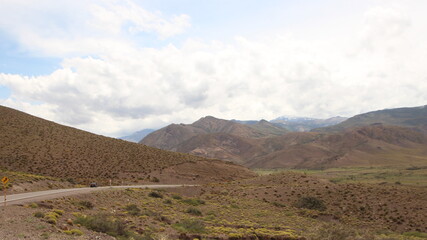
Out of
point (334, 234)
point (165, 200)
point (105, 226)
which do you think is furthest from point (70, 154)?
point (334, 234)

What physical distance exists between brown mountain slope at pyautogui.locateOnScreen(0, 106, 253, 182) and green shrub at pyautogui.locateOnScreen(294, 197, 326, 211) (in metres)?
26.4

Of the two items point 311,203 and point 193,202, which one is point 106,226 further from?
point 311,203

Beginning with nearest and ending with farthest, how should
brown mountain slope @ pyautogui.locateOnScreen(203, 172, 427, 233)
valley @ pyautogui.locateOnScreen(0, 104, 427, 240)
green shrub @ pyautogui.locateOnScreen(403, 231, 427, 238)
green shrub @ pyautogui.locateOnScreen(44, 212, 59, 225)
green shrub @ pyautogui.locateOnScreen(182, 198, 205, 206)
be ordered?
green shrub @ pyautogui.locateOnScreen(44, 212, 59, 225) → valley @ pyautogui.locateOnScreen(0, 104, 427, 240) → green shrub @ pyautogui.locateOnScreen(403, 231, 427, 238) → brown mountain slope @ pyautogui.locateOnScreen(203, 172, 427, 233) → green shrub @ pyautogui.locateOnScreen(182, 198, 205, 206)

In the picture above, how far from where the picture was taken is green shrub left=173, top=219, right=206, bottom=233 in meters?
19.2

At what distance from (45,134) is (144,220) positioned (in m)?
54.3

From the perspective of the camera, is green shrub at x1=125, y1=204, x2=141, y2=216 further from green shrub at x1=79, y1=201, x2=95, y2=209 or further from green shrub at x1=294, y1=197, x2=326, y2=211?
green shrub at x1=294, y1=197, x2=326, y2=211

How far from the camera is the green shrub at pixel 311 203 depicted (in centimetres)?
3641

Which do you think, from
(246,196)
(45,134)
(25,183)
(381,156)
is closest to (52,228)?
(25,183)

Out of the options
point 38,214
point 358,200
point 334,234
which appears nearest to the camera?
point 38,214

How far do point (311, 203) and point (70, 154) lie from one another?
4477cm

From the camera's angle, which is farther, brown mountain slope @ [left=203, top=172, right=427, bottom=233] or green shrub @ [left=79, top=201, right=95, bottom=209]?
brown mountain slope @ [left=203, top=172, right=427, bottom=233]

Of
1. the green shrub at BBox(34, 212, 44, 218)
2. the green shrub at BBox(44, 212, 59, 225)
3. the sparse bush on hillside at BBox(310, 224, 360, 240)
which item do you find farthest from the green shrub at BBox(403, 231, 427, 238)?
the green shrub at BBox(34, 212, 44, 218)

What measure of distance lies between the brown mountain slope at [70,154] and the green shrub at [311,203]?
86.5 feet

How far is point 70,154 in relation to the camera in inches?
2274
